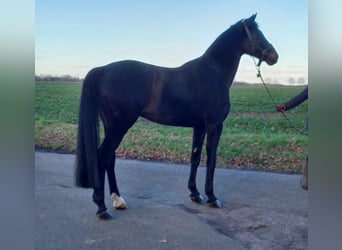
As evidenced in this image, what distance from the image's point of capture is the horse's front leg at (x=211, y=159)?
53.1 inches

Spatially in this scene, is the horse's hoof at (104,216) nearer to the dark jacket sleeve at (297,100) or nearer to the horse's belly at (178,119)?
the horse's belly at (178,119)

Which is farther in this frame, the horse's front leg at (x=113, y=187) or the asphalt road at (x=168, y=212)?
the horse's front leg at (x=113, y=187)

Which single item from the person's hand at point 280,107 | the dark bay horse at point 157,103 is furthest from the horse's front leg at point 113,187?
the person's hand at point 280,107

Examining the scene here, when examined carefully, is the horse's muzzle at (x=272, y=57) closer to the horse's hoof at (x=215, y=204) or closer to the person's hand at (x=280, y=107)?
the person's hand at (x=280, y=107)

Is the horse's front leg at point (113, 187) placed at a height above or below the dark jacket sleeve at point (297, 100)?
below

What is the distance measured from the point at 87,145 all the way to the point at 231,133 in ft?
1.79

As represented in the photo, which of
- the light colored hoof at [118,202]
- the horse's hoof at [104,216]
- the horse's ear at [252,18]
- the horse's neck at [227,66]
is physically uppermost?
the horse's ear at [252,18]

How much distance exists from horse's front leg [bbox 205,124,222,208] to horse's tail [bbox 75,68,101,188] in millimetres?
419

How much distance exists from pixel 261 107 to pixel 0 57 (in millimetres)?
894

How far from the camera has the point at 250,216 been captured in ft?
4.35

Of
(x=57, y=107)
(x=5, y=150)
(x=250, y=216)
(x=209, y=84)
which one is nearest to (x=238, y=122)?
(x=209, y=84)

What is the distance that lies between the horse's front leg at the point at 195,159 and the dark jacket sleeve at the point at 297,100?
1.06ft

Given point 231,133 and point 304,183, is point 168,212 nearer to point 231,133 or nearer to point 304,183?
point 231,133

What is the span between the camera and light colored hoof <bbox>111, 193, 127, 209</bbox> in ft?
4.67
